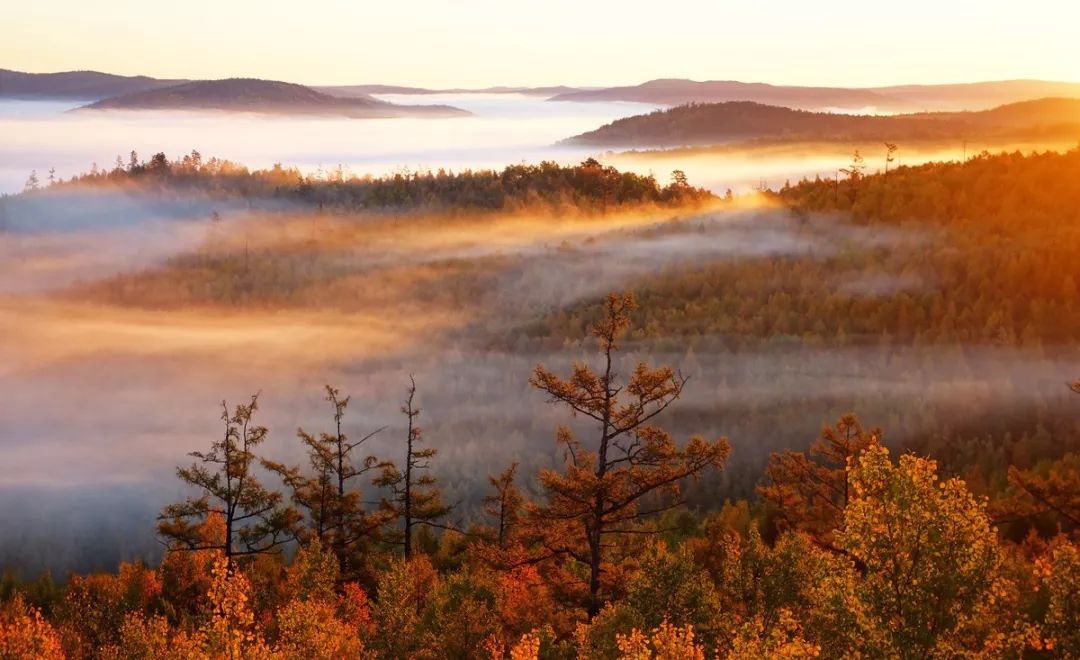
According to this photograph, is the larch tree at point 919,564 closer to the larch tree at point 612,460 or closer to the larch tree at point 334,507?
the larch tree at point 612,460

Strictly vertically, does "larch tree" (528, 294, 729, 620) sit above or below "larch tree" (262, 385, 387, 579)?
above

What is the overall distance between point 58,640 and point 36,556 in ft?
425

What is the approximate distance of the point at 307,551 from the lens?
53312 mm

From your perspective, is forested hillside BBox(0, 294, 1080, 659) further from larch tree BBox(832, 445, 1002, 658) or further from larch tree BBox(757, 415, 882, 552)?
larch tree BBox(757, 415, 882, 552)

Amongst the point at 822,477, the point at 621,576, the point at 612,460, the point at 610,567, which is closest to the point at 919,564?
the point at 612,460

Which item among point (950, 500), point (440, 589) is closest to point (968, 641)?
point (950, 500)

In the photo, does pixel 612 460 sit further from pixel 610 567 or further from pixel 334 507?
pixel 334 507

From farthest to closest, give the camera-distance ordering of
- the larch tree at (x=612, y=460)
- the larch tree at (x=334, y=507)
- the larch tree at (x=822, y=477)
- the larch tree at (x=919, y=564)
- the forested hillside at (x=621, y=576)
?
the larch tree at (x=334, y=507)
the larch tree at (x=822, y=477)
the larch tree at (x=612, y=460)
the forested hillside at (x=621, y=576)
the larch tree at (x=919, y=564)

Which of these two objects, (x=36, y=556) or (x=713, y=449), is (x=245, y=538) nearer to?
(x=713, y=449)

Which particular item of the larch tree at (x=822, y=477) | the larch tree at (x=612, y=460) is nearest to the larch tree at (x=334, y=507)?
the larch tree at (x=822, y=477)

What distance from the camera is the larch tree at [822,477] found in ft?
143

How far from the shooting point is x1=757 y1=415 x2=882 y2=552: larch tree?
43.6 meters

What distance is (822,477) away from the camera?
44.9 meters

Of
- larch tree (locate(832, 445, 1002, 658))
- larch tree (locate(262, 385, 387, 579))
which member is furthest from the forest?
larch tree (locate(262, 385, 387, 579))
